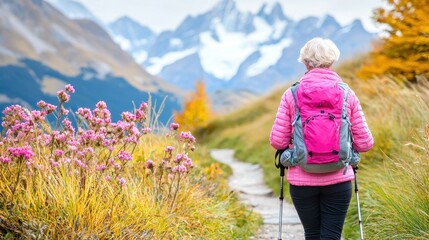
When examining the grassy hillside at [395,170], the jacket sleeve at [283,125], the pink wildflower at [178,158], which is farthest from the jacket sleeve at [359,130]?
the pink wildflower at [178,158]

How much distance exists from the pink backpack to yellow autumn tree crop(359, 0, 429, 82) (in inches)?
337

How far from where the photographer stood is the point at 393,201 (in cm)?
498

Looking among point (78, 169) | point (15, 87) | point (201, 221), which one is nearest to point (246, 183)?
point (201, 221)

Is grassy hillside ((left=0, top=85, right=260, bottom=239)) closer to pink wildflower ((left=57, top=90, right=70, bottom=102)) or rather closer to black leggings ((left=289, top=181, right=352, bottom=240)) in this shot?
pink wildflower ((left=57, top=90, right=70, bottom=102))

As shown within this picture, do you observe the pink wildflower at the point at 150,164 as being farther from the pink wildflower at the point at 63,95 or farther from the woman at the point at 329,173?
the woman at the point at 329,173

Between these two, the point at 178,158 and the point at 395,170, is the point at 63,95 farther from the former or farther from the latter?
the point at 395,170

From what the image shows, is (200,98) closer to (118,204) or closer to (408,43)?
(408,43)

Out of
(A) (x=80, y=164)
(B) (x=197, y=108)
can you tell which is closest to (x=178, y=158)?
(A) (x=80, y=164)

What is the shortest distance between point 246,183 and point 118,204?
8216 mm

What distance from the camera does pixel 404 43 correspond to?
12766 mm

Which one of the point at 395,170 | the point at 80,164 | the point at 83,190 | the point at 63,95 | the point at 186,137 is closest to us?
the point at 83,190

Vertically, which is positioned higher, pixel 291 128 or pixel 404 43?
pixel 404 43

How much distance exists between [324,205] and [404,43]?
9924 millimetres

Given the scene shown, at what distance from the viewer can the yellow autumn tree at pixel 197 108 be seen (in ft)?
142
